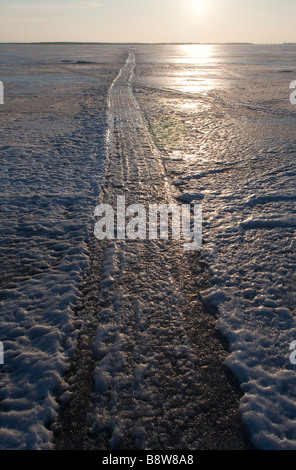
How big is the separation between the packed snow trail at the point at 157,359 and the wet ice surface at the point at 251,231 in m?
0.12

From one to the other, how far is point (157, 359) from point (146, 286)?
2.08 ft

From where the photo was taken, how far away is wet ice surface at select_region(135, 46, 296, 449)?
171cm

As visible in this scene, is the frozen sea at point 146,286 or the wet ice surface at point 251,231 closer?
the frozen sea at point 146,286

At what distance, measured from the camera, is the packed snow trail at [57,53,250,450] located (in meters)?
1.51

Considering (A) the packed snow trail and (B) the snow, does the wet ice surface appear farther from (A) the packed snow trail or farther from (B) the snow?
(B) the snow

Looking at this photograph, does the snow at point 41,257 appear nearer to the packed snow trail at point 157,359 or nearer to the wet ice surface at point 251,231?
the packed snow trail at point 157,359

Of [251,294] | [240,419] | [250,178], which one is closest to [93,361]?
[240,419]

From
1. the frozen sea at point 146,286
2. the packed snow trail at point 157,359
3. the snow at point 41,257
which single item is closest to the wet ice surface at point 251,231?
the frozen sea at point 146,286

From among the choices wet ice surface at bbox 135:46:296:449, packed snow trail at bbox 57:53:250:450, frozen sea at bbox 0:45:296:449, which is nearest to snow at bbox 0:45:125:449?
frozen sea at bbox 0:45:296:449

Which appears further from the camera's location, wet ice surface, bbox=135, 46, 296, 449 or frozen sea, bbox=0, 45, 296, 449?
wet ice surface, bbox=135, 46, 296, 449

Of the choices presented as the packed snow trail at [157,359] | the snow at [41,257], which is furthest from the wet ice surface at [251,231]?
the snow at [41,257]

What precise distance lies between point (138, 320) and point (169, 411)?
614 mm

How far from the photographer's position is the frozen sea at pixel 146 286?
1.60 meters

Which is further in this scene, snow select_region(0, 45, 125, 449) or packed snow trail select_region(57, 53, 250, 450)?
snow select_region(0, 45, 125, 449)
